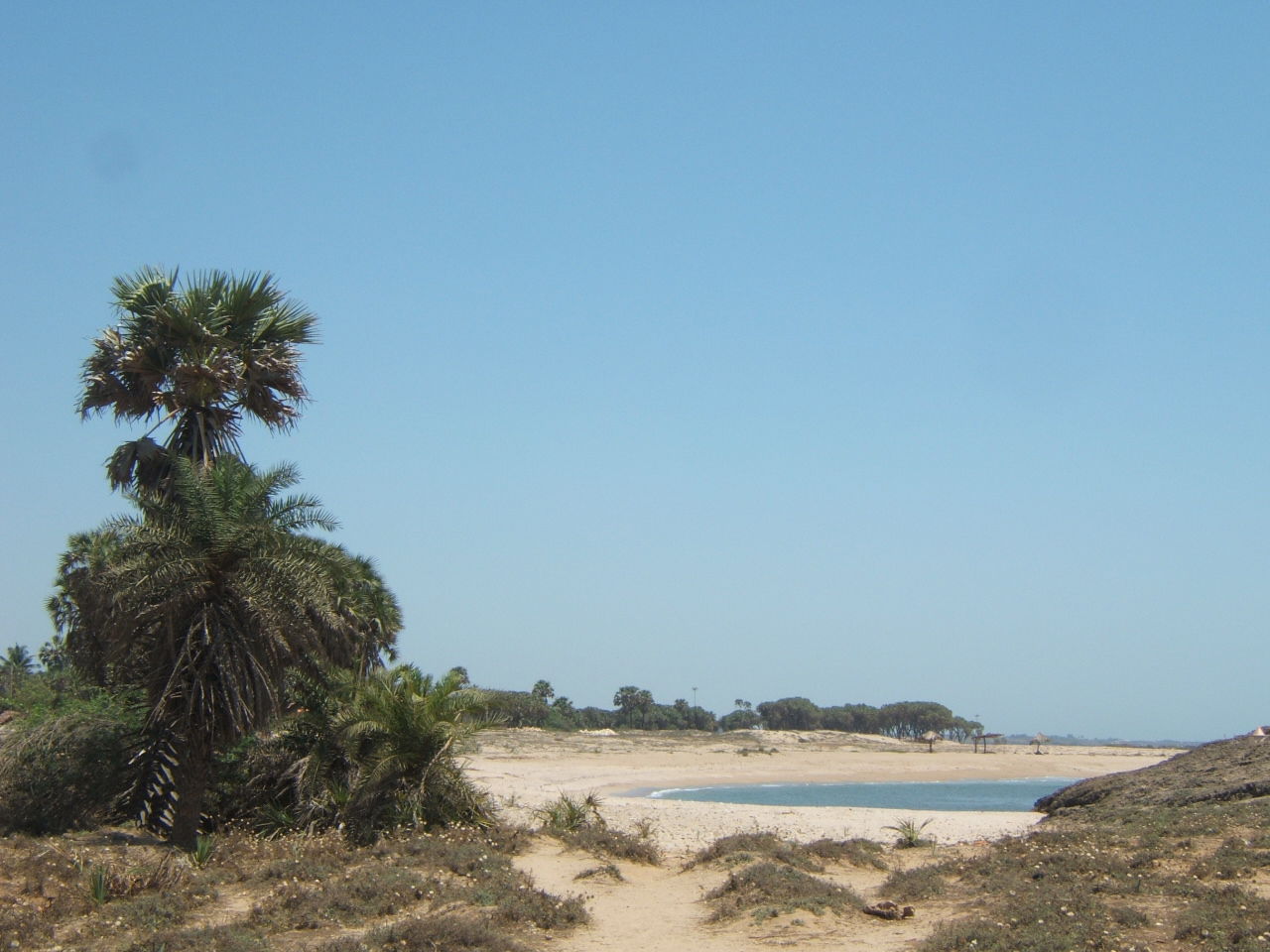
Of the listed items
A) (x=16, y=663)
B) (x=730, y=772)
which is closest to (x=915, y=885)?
(x=730, y=772)

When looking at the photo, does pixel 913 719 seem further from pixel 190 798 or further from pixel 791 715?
pixel 190 798

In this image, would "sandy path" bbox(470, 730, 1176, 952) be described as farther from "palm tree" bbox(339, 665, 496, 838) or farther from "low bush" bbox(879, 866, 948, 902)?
"palm tree" bbox(339, 665, 496, 838)

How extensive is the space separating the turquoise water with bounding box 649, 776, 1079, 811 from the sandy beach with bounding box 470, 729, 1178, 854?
2.11 meters

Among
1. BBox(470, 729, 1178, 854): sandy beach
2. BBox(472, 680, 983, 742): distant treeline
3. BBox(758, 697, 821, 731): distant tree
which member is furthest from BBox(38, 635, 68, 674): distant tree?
BBox(758, 697, 821, 731): distant tree

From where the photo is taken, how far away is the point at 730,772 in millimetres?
53719

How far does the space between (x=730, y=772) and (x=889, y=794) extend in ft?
36.2

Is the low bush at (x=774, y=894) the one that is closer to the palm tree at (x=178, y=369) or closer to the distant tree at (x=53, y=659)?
the palm tree at (x=178, y=369)

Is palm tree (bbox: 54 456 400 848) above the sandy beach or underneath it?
above

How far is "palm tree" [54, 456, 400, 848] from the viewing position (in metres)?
15.0

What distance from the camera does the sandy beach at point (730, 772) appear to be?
2275cm

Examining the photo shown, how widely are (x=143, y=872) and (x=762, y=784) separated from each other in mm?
38964

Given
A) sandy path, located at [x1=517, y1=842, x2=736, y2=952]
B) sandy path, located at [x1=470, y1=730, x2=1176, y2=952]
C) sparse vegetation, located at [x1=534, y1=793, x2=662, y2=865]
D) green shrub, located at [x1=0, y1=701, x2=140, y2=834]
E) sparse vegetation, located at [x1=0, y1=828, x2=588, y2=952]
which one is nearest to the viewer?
sparse vegetation, located at [x1=0, y1=828, x2=588, y2=952]

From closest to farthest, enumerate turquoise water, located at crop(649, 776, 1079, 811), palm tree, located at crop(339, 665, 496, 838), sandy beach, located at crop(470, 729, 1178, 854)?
palm tree, located at crop(339, 665, 496, 838)
sandy beach, located at crop(470, 729, 1178, 854)
turquoise water, located at crop(649, 776, 1079, 811)

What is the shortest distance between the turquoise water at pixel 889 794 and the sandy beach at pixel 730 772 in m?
2.11
